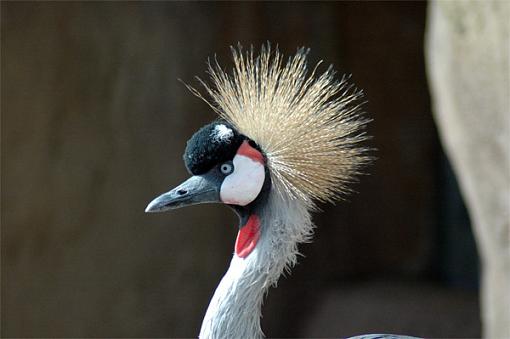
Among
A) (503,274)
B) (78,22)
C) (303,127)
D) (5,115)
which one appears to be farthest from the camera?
(78,22)

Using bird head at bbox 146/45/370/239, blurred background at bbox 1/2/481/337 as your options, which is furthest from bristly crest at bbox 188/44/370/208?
blurred background at bbox 1/2/481/337

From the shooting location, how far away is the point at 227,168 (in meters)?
1.63

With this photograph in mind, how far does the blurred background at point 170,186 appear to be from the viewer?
3.49 meters

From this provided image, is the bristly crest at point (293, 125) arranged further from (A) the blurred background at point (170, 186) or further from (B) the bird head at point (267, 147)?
(A) the blurred background at point (170, 186)

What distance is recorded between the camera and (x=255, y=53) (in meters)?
4.02

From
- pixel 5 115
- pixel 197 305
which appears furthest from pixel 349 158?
pixel 197 305

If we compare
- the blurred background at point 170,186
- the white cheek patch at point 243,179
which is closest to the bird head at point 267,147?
the white cheek patch at point 243,179

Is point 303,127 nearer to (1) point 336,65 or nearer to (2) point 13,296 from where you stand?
(2) point 13,296

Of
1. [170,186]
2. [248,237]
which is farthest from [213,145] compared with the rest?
[170,186]

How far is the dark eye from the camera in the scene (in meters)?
1.63

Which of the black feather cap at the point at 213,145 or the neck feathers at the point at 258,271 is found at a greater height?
the black feather cap at the point at 213,145

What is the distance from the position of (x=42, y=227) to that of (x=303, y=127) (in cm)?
205

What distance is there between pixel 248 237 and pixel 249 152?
142 mm

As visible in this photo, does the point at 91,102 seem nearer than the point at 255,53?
Yes
